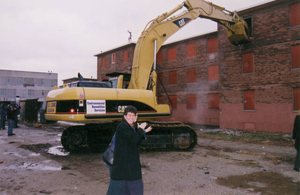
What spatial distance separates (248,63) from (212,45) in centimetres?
513

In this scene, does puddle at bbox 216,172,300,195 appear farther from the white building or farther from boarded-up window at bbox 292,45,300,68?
the white building

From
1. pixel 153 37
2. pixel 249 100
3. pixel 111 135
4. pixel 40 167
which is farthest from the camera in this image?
pixel 249 100

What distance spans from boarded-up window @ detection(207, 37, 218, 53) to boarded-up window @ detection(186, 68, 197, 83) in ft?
8.47

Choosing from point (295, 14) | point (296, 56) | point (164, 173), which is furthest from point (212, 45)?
point (164, 173)

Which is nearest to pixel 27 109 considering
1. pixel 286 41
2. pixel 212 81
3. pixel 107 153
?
pixel 212 81

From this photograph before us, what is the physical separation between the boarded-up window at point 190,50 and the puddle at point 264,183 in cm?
1859

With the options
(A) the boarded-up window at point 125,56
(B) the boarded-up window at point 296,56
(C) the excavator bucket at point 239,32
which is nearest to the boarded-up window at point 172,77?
(A) the boarded-up window at point 125,56

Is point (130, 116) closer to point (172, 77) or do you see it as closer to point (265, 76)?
point (265, 76)

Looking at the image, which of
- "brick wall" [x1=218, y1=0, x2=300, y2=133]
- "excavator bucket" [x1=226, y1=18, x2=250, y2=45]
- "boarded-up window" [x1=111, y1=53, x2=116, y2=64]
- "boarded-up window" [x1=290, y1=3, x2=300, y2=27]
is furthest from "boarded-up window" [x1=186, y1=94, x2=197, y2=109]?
"boarded-up window" [x1=111, y1=53, x2=116, y2=64]

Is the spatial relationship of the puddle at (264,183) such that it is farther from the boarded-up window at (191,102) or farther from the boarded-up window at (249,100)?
the boarded-up window at (191,102)

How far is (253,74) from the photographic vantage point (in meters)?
17.1

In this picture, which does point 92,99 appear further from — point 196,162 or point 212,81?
point 212,81

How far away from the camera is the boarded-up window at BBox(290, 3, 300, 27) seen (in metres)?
15.2

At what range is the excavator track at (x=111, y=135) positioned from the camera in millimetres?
8367
